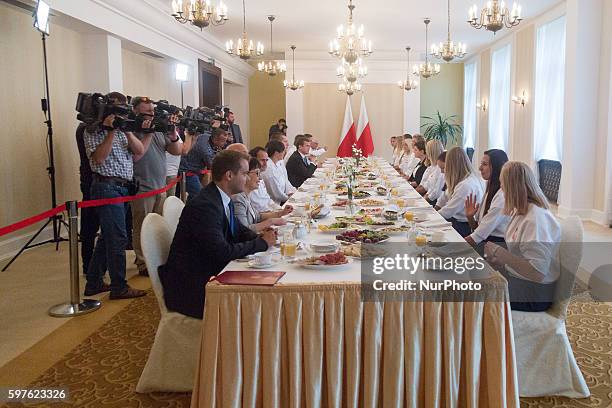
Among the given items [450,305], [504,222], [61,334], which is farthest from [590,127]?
[61,334]

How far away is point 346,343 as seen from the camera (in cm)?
211

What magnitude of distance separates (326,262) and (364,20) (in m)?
8.20

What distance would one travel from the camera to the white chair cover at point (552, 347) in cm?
249

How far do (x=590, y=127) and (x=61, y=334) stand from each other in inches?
267

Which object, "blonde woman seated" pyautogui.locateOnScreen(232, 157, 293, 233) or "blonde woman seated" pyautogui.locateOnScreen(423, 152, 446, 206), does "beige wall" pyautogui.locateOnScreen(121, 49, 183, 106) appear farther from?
"blonde woman seated" pyautogui.locateOnScreen(232, 157, 293, 233)

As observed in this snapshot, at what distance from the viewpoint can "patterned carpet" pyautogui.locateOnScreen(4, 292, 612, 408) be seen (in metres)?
2.58

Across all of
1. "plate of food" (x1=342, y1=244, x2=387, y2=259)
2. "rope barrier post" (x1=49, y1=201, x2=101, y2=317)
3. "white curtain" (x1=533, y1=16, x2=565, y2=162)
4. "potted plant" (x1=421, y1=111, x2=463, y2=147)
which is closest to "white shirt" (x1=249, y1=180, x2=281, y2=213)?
"rope barrier post" (x1=49, y1=201, x2=101, y2=317)

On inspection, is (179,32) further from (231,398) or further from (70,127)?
(231,398)

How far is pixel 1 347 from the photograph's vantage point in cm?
329

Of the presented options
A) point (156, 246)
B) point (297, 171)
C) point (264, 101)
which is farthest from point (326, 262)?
point (264, 101)

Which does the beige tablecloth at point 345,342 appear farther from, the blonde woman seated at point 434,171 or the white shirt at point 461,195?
the blonde woman seated at point 434,171

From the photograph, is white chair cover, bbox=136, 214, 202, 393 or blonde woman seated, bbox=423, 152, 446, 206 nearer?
white chair cover, bbox=136, 214, 202, 393

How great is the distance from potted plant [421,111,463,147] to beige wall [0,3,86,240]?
987cm

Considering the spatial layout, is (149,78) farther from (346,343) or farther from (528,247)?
(346,343)
